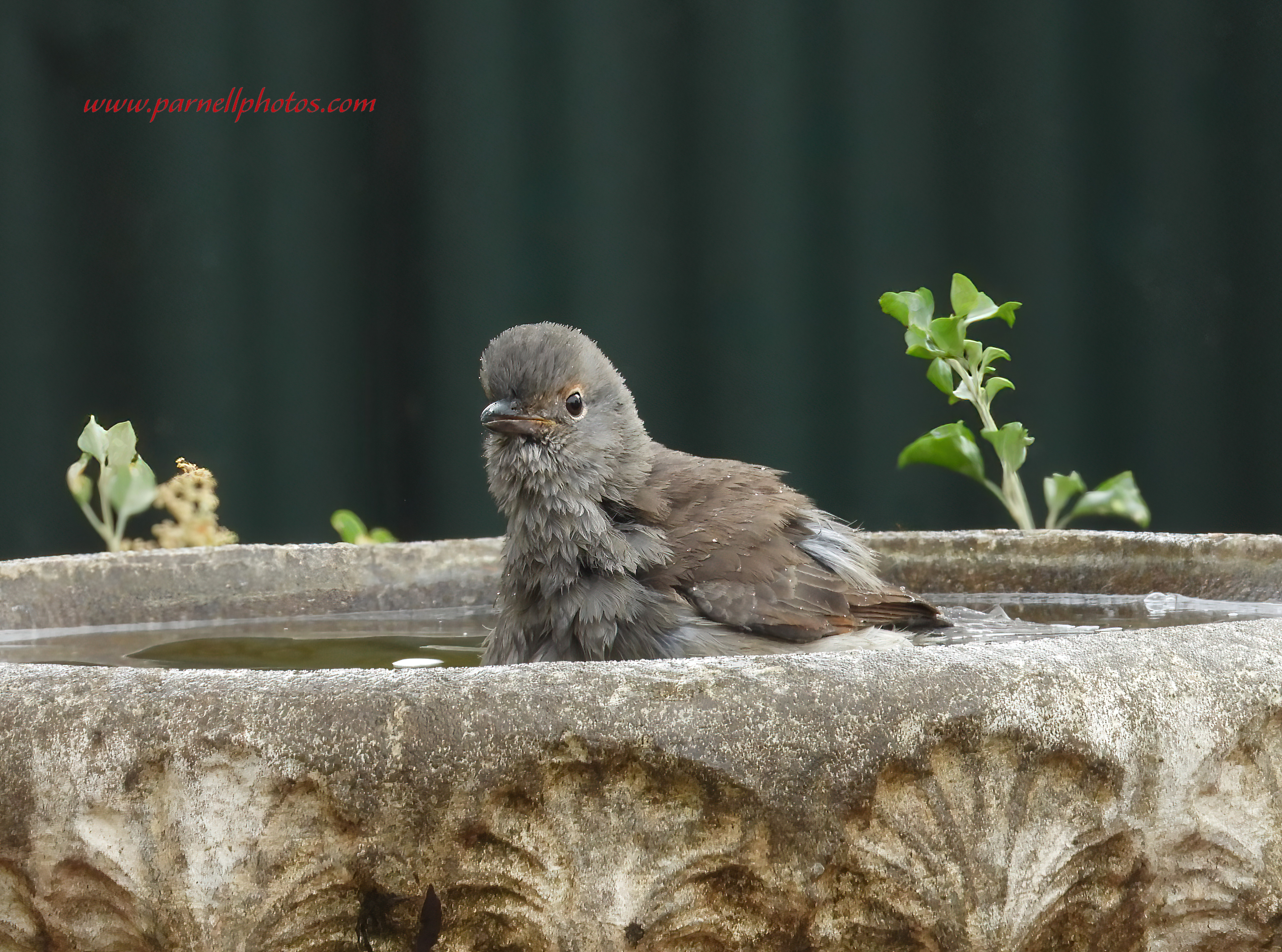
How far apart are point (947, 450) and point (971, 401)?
5.9 inches

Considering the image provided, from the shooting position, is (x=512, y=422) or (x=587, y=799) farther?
(x=512, y=422)

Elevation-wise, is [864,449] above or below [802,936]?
above

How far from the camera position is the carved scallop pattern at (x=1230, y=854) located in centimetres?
130

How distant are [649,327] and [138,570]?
2.55 m

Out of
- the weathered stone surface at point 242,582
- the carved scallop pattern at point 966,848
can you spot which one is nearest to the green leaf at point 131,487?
the weathered stone surface at point 242,582

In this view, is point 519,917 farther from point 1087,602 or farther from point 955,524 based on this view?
point 955,524

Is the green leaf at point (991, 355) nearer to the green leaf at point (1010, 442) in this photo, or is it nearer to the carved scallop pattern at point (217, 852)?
the green leaf at point (1010, 442)

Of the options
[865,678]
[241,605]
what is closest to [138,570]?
[241,605]

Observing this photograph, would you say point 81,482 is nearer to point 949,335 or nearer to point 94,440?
point 94,440

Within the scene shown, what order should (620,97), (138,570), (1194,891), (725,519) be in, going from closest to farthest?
(1194,891) < (725,519) < (138,570) < (620,97)

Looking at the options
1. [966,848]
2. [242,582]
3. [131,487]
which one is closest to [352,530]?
[131,487]

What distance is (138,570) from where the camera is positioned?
2576 mm

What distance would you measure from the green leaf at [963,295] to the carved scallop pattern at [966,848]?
1.97m

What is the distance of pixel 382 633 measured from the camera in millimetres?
2555
